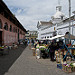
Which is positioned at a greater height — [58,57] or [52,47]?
[52,47]

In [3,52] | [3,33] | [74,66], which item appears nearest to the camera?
[74,66]

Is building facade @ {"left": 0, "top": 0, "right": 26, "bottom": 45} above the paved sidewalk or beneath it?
above

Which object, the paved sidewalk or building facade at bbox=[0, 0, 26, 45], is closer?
the paved sidewalk

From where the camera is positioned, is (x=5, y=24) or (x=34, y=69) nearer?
(x=34, y=69)

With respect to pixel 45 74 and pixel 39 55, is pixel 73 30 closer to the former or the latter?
pixel 39 55

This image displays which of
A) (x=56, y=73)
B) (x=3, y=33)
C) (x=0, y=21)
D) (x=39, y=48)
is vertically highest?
(x=0, y=21)

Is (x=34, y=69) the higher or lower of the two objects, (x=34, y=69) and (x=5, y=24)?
the lower

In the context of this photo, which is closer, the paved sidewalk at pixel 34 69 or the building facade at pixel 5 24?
the paved sidewalk at pixel 34 69

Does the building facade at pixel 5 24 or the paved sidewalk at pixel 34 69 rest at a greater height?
the building facade at pixel 5 24

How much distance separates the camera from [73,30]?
17.6 m

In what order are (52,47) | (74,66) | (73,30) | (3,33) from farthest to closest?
(3,33)
(73,30)
(52,47)
(74,66)

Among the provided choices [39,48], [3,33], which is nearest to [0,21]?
[3,33]

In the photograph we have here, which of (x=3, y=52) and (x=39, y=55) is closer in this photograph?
(x=39, y=55)

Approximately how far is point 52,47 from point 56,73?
3.95 meters
